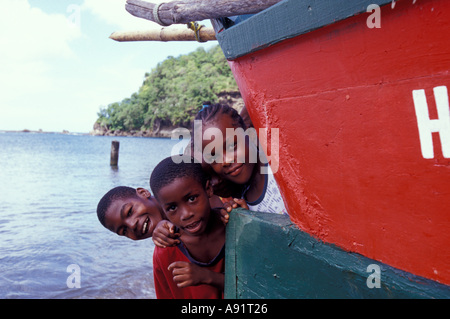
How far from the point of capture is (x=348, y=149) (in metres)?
1.13

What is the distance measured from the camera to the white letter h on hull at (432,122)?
0.87 metres

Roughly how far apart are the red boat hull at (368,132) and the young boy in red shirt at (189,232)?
59cm

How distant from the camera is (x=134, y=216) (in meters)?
2.45

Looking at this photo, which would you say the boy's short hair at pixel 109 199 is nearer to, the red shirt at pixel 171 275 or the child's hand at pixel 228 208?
the red shirt at pixel 171 275

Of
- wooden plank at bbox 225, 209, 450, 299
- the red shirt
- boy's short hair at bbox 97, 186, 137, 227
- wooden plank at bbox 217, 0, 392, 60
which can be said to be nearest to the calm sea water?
boy's short hair at bbox 97, 186, 137, 227

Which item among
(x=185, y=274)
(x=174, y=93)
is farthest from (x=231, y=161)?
(x=174, y=93)

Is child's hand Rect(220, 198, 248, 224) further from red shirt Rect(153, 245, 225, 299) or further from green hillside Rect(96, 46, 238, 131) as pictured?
green hillside Rect(96, 46, 238, 131)

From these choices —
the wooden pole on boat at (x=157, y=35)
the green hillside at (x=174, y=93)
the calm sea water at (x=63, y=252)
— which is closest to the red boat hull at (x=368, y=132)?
the wooden pole on boat at (x=157, y=35)

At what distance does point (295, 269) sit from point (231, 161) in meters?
0.75

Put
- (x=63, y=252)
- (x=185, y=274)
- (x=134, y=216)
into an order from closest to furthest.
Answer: (x=185, y=274), (x=134, y=216), (x=63, y=252)

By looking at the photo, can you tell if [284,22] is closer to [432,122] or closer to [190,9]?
[190,9]

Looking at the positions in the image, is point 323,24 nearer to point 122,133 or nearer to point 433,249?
point 433,249

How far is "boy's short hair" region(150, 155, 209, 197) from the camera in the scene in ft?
5.94
